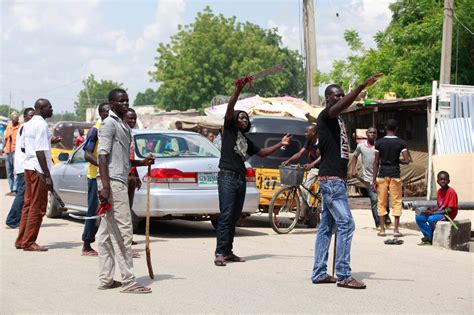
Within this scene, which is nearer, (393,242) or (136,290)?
(136,290)

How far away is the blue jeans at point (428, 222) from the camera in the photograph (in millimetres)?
11969

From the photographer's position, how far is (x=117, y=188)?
7.50 meters

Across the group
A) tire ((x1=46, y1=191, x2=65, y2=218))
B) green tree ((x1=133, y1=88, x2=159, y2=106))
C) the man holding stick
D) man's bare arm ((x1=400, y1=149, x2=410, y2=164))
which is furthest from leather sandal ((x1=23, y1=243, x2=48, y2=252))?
green tree ((x1=133, y1=88, x2=159, y2=106))

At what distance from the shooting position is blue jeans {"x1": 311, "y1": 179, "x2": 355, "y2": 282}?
7973mm

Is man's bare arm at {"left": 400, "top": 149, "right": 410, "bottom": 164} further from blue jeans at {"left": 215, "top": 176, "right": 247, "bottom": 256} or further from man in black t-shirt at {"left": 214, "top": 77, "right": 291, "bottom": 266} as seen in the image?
blue jeans at {"left": 215, "top": 176, "right": 247, "bottom": 256}

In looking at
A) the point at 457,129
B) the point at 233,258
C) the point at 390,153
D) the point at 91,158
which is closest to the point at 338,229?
the point at 233,258

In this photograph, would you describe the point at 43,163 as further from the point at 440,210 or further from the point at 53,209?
the point at 440,210

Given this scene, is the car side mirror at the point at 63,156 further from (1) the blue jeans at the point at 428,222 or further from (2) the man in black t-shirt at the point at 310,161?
(1) the blue jeans at the point at 428,222

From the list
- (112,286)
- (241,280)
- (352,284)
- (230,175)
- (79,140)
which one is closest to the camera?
(112,286)

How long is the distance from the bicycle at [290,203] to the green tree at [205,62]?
2036 inches

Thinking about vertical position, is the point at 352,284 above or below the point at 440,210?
below

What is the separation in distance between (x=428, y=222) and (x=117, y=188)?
5.98 meters

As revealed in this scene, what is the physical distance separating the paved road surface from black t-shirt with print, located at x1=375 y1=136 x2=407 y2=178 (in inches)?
48.8

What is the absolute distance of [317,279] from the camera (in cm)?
820
